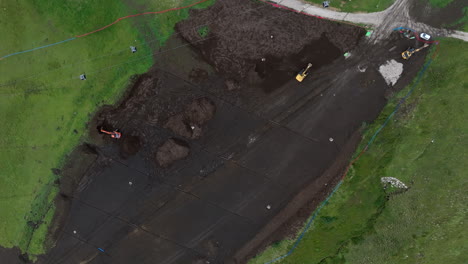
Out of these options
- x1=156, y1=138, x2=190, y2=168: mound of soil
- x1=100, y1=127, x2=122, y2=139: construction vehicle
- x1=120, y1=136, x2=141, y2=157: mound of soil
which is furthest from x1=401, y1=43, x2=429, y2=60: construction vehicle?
x1=100, y1=127, x2=122, y2=139: construction vehicle

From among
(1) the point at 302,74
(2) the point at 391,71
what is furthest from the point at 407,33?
(1) the point at 302,74

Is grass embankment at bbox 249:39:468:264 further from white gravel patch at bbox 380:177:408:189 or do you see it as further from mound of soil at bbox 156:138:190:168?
mound of soil at bbox 156:138:190:168

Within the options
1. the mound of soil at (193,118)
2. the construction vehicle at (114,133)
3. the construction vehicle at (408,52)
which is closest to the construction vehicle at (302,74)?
the mound of soil at (193,118)

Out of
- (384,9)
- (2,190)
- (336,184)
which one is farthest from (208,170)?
(384,9)

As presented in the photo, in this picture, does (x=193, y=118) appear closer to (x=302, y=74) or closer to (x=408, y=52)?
(x=302, y=74)

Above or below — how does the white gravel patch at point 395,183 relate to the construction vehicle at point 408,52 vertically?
below

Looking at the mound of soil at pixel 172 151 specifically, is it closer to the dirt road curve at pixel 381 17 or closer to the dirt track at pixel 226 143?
the dirt track at pixel 226 143

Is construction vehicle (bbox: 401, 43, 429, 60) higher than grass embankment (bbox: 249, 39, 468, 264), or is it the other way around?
construction vehicle (bbox: 401, 43, 429, 60)

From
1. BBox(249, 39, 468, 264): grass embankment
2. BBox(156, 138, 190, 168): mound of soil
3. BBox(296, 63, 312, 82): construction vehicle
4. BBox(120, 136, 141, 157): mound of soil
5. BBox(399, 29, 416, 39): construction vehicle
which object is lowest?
BBox(249, 39, 468, 264): grass embankment
